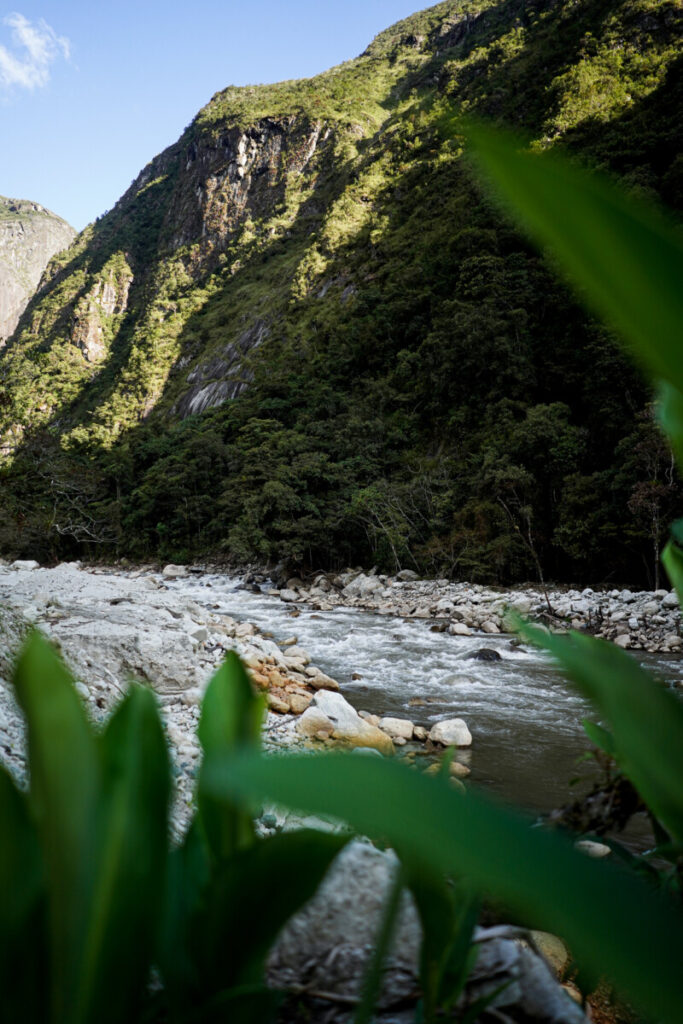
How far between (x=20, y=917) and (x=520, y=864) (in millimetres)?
199

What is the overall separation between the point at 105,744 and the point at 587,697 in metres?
0.26

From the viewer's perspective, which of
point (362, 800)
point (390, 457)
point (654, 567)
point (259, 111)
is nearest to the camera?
point (362, 800)

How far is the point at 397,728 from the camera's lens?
3.91 metres

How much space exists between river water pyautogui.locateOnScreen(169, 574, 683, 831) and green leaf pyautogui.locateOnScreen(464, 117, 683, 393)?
1.90m

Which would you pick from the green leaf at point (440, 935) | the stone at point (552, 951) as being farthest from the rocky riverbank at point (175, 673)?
the green leaf at point (440, 935)

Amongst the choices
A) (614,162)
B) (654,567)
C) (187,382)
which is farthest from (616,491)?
(187,382)

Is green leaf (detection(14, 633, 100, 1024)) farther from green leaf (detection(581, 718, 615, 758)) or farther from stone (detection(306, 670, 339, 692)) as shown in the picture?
stone (detection(306, 670, 339, 692))

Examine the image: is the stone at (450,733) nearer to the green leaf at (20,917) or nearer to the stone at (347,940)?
the stone at (347,940)

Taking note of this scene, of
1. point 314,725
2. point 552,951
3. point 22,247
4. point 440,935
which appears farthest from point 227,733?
point 22,247

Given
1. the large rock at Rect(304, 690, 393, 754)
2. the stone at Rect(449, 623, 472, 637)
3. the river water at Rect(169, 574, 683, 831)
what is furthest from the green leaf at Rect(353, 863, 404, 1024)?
the stone at Rect(449, 623, 472, 637)

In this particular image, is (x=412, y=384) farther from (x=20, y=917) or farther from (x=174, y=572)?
(x=20, y=917)

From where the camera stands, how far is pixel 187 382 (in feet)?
115

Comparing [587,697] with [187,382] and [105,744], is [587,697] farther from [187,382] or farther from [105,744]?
[187,382]

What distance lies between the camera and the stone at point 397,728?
3.89 metres
